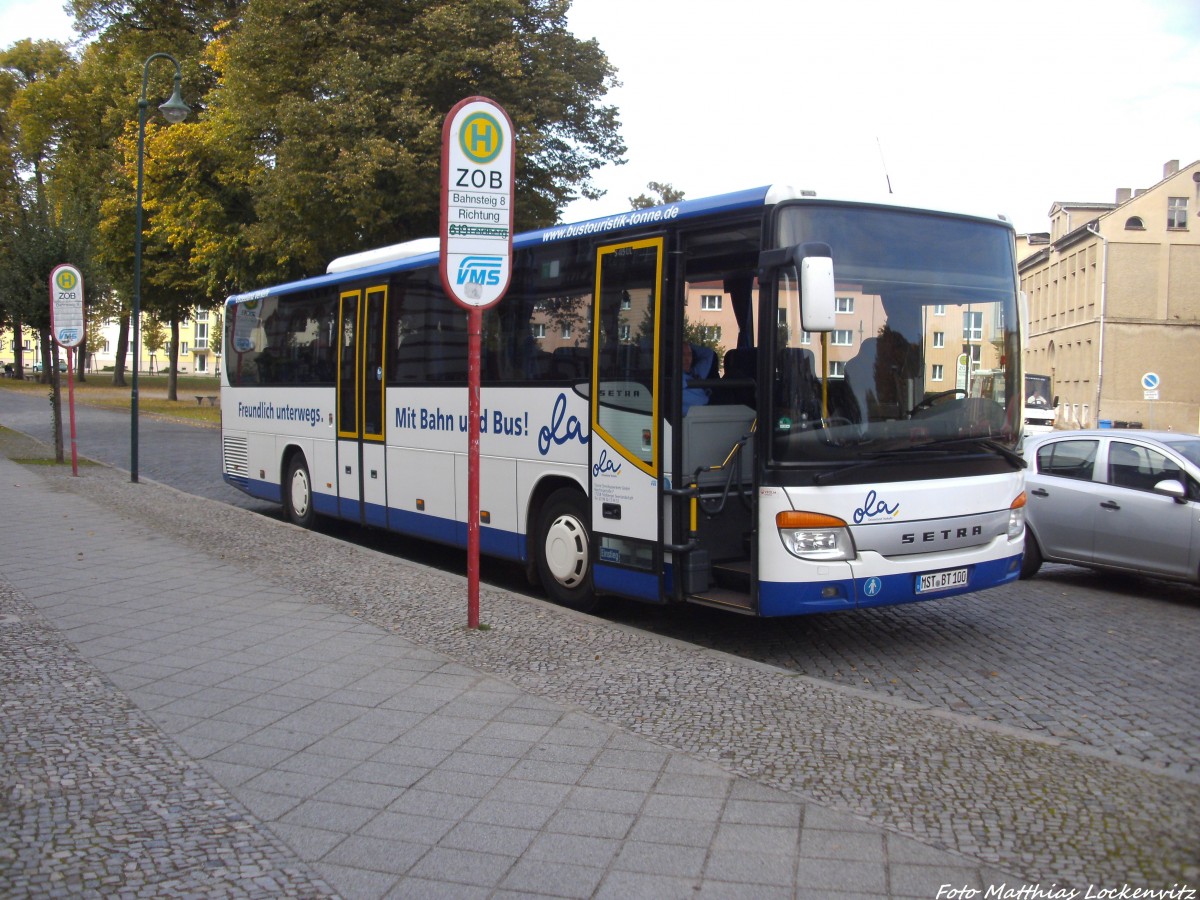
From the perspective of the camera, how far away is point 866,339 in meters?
6.97

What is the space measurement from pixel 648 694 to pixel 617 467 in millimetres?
2301

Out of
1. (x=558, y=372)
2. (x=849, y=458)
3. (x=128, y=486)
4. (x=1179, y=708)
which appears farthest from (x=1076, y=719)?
(x=128, y=486)

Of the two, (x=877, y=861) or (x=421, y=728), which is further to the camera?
(x=421, y=728)

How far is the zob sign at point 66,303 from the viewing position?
17734 millimetres

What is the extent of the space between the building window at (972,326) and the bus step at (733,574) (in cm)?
221

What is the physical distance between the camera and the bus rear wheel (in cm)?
858

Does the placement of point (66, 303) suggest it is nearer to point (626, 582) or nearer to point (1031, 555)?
point (626, 582)

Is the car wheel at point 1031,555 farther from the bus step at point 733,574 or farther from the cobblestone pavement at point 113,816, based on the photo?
the cobblestone pavement at point 113,816

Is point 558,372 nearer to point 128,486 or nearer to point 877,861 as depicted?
point 877,861

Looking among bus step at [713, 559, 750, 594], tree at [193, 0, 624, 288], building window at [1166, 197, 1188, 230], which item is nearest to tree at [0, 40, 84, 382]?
tree at [193, 0, 624, 288]

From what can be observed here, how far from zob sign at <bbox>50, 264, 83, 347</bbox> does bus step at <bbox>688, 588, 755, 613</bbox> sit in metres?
14.0

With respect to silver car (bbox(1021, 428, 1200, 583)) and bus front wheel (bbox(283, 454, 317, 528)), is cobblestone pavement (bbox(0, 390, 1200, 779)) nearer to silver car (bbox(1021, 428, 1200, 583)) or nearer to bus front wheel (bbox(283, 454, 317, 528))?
silver car (bbox(1021, 428, 1200, 583))

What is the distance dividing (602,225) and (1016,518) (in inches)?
150

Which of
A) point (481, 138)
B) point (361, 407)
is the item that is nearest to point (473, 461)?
point (481, 138)
